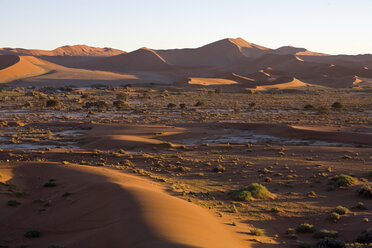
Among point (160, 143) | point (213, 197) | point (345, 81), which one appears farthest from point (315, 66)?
point (213, 197)

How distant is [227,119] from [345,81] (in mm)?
81772

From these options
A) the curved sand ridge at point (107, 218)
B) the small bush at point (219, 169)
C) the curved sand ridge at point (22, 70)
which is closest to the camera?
the curved sand ridge at point (107, 218)

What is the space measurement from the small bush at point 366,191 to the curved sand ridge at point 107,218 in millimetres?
6686

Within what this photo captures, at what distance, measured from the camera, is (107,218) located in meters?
10.7

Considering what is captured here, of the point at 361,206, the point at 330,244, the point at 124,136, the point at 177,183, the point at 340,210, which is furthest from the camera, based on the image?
the point at 124,136

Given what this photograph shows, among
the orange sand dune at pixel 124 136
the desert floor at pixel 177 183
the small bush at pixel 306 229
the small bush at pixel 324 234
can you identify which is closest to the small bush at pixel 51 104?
the desert floor at pixel 177 183

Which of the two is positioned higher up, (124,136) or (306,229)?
(306,229)

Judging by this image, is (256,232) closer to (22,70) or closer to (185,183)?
(185,183)

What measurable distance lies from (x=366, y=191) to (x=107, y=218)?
9.85 m

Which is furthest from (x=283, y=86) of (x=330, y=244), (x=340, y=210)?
(x=330, y=244)

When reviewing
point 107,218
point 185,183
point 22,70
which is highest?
point 22,70

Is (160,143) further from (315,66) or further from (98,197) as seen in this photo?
(315,66)

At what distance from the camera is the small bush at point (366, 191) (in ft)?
46.9

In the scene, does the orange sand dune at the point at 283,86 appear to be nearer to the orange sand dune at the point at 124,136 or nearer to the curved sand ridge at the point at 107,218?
the orange sand dune at the point at 124,136
